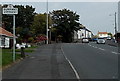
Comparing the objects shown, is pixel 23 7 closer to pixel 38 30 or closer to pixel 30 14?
pixel 30 14

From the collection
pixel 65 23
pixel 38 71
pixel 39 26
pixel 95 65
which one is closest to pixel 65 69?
pixel 38 71

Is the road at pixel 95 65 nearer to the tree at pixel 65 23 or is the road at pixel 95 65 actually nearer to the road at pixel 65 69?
the road at pixel 65 69

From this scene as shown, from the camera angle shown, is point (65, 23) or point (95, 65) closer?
point (95, 65)

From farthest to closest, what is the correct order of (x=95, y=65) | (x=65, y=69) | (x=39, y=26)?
(x=39, y=26), (x=95, y=65), (x=65, y=69)

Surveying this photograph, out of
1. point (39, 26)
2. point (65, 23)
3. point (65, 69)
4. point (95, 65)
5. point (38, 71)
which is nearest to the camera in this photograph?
point (38, 71)

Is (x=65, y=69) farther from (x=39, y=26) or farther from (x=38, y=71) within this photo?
(x=39, y=26)

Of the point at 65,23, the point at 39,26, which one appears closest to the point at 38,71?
the point at 39,26

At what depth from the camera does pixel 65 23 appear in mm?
95688

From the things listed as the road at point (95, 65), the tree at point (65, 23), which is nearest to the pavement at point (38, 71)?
the road at point (95, 65)

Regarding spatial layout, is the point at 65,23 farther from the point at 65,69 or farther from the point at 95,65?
the point at 65,69

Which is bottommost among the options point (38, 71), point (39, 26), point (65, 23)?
point (38, 71)

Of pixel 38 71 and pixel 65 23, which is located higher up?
pixel 65 23

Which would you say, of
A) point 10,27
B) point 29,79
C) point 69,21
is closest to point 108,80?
point 29,79

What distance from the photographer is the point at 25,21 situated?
327ft
